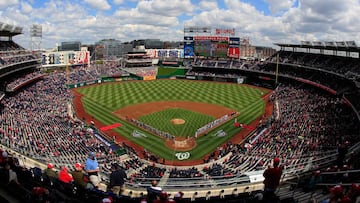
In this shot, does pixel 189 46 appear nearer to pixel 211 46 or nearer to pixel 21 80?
pixel 211 46

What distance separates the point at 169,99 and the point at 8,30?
30.5 metres

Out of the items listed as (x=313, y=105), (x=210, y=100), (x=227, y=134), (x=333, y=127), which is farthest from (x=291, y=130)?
(x=210, y=100)

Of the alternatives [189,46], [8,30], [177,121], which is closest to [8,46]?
[8,30]

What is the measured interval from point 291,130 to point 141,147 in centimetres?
1548

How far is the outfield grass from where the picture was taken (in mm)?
29673

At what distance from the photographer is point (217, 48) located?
75.2m

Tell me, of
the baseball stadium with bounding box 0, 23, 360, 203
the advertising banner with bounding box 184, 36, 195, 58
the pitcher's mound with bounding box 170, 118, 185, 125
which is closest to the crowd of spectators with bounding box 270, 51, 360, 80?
the baseball stadium with bounding box 0, 23, 360, 203

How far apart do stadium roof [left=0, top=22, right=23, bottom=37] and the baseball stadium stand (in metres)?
0.32

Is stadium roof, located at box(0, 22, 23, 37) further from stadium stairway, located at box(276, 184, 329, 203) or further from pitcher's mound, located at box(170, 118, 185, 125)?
stadium stairway, located at box(276, 184, 329, 203)

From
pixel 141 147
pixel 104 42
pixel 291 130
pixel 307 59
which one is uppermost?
pixel 104 42

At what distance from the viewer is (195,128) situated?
3419 centimetres

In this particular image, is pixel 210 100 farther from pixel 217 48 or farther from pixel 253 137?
pixel 217 48

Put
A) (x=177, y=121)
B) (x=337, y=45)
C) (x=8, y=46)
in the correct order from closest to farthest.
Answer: (x=177, y=121), (x=337, y=45), (x=8, y=46)

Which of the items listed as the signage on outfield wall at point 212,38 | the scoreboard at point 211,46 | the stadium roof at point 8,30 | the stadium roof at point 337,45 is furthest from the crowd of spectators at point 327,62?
the stadium roof at point 8,30
